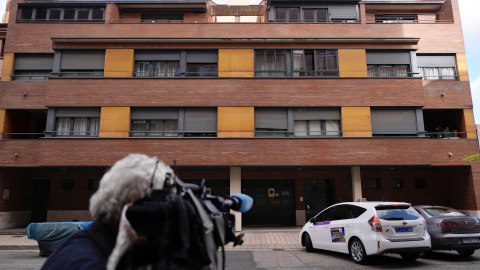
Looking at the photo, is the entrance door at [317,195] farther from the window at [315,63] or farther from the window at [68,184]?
the window at [68,184]

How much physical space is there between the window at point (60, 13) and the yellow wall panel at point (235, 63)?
789 cm

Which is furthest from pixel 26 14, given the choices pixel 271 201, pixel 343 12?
pixel 343 12

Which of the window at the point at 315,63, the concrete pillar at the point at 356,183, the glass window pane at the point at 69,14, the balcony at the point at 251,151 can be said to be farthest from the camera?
the glass window pane at the point at 69,14

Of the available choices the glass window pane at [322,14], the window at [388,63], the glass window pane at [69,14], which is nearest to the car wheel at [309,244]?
the window at [388,63]

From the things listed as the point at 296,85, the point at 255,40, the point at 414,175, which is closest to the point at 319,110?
the point at 296,85

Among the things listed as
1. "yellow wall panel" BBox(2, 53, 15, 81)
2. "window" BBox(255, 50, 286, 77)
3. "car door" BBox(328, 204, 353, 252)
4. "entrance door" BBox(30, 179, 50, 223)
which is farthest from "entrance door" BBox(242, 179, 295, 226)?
"yellow wall panel" BBox(2, 53, 15, 81)

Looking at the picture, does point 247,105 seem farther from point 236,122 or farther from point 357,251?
point 357,251

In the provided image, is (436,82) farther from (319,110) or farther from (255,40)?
(255,40)

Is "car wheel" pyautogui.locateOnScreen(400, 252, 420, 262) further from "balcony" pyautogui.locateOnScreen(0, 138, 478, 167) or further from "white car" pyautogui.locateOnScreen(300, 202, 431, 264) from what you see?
"balcony" pyautogui.locateOnScreen(0, 138, 478, 167)

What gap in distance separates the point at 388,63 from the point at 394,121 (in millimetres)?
3403

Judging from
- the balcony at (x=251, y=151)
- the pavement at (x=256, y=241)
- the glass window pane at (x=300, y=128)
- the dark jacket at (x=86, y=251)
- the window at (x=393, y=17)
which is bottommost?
the pavement at (x=256, y=241)

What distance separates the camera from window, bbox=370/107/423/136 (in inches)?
686

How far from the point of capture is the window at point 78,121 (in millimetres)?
17281

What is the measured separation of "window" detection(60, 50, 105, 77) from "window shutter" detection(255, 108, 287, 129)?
9.12 metres
